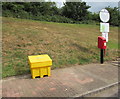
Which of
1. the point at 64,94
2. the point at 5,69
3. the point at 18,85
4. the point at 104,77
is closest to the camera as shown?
the point at 64,94

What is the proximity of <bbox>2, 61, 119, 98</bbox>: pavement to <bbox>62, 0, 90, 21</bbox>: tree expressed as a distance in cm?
2263

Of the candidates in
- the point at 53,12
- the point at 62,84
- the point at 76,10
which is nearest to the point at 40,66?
the point at 62,84

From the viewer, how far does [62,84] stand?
149 inches

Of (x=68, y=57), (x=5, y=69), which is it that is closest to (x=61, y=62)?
(x=68, y=57)

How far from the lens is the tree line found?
59.9ft

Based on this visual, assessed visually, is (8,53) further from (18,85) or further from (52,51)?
(18,85)

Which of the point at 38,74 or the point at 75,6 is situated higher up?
the point at 75,6

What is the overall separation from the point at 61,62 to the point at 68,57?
75cm

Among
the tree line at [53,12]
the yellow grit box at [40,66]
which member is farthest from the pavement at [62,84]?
the tree line at [53,12]

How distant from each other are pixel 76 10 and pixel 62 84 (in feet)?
80.6

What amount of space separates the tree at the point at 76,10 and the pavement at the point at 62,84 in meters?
22.6

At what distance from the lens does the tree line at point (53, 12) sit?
18.2 meters

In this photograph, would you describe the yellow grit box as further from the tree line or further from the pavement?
the tree line

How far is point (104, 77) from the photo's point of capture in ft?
14.3
